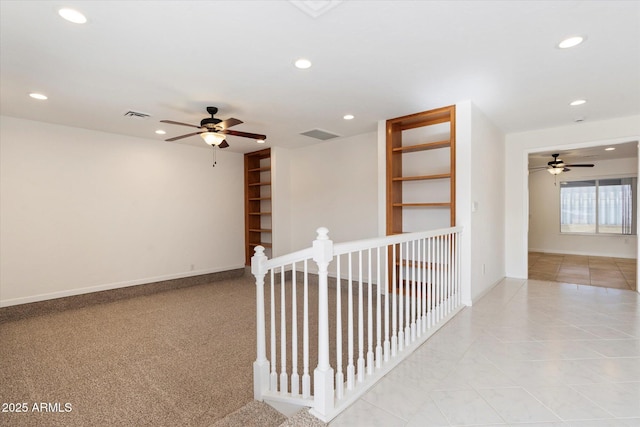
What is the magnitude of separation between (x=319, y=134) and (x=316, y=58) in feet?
8.77

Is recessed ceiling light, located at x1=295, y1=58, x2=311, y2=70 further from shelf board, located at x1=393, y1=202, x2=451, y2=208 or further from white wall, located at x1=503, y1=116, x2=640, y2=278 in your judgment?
white wall, located at x1=503, y1=116, x2=640, y2=278

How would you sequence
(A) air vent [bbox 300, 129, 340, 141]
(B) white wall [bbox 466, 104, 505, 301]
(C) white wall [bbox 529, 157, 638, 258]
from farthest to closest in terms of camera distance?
(C) white wall [bbox 529, 157, 638, 258] < (A) air vent [bbox 300, 129, 340, 141] < (B) white wall [bbox 466, 104, 505, 301]

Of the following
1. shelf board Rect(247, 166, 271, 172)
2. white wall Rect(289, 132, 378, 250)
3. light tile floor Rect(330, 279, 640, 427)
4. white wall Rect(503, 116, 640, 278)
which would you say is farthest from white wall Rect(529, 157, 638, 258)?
shelf board Rect(247, 166, 271, 172)

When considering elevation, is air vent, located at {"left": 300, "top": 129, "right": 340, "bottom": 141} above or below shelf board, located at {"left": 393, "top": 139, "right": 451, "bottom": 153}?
above

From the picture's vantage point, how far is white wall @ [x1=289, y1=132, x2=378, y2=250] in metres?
5.23

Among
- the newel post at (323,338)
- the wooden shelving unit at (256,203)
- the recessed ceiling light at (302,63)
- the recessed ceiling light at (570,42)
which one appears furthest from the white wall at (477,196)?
the wooden shelving unit at (256,203)

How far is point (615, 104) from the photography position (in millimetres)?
3822

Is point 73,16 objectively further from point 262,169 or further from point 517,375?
point 262,169

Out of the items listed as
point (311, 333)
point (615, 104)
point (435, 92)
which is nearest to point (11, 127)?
point (311, 333)

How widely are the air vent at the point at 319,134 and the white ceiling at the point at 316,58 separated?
82 centimetres

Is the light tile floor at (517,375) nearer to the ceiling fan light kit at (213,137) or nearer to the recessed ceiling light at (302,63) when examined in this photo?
the recessed ceiling light at (302,63)

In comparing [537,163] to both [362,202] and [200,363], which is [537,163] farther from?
[200,363]

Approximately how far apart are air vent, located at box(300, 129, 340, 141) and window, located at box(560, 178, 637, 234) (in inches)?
279

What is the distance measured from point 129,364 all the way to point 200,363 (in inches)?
25.7
